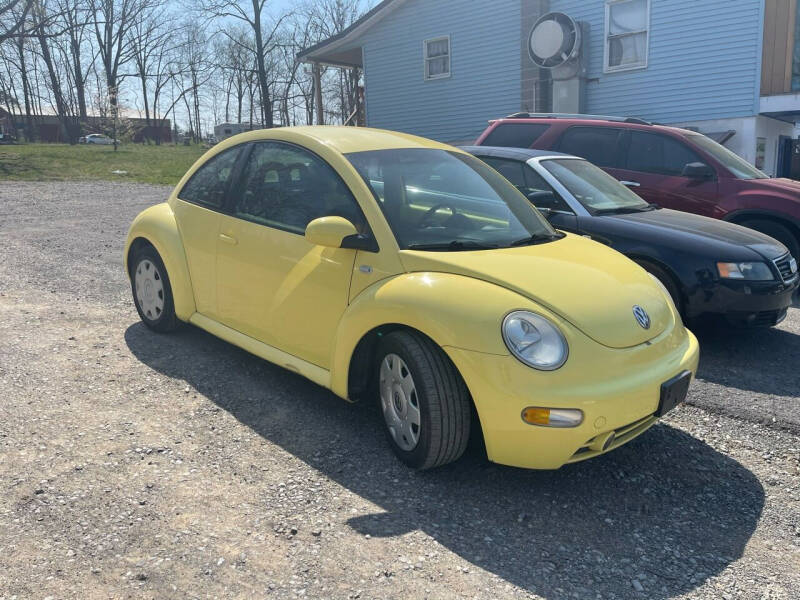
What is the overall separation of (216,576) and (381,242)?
5.65 feet

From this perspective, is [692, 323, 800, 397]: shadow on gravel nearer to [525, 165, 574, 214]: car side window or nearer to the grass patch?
[525, 165, 574, 214]: car side window

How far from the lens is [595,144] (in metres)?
8.09

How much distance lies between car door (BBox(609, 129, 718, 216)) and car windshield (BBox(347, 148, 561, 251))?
3.84 meters

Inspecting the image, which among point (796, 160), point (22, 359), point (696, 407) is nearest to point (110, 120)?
point (796, 160)

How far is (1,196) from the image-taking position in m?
15.4

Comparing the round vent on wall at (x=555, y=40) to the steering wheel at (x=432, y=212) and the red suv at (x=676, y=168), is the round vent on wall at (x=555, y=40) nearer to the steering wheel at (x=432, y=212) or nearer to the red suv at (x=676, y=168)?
the red suv at (x=676, y=168)

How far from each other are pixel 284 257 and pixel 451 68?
16033 millimetres

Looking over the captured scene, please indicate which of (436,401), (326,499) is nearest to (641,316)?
(436,401)

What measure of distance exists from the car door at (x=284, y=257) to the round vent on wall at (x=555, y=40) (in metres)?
12.8

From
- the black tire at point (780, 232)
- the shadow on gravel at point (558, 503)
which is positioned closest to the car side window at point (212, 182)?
the shadow on gravel at point (558, 503)

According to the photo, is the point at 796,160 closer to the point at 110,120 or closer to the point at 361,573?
the point at 361,573

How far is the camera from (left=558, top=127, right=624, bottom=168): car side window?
8023 millimetres

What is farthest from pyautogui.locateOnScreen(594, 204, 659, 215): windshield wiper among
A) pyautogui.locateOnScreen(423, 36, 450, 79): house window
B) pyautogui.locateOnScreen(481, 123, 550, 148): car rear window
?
pyautogui.locateOnScreen(423, 36, 450, 79): house window

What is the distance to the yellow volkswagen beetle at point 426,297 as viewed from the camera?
2.90 m
